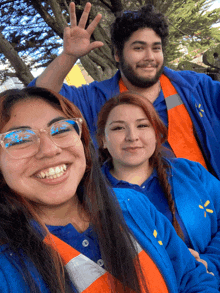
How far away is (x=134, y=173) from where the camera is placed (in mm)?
1600

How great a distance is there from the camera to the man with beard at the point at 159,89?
7.02ft

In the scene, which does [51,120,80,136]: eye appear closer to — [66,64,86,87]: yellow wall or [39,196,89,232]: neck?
[39,196,89,232]: neck

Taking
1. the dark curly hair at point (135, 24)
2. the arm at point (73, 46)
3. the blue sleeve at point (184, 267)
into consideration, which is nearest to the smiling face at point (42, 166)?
the blue sleeve at point (184, 267)

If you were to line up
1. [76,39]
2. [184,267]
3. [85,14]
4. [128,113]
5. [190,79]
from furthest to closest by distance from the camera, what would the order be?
[190,79]
[76,39]
[85,14]
[128,113]
[184,267]

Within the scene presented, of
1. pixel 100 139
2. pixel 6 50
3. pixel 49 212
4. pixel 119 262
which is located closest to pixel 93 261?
pixel 119 262

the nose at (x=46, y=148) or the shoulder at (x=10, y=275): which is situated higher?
the nose at (x=46, y=148)

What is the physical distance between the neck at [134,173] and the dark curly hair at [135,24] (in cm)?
143

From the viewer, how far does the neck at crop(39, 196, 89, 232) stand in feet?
3.12

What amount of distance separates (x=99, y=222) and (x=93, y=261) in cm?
16

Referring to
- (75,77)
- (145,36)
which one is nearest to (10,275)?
(145,36)

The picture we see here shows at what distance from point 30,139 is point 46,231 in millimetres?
329

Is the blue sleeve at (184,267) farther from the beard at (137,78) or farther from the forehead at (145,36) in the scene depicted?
the forehead at (145,36)

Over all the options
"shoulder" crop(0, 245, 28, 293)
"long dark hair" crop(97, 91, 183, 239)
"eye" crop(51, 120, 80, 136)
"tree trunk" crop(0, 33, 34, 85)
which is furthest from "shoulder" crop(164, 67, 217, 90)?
"tree trunk" crop(0, 33, 34, 85)

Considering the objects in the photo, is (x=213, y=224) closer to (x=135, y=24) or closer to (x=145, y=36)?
(x=145, y=36)
